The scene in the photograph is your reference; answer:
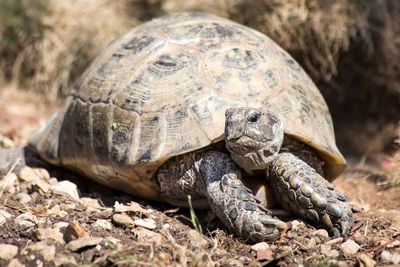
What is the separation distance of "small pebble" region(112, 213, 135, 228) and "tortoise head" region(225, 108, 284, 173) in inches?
29.5

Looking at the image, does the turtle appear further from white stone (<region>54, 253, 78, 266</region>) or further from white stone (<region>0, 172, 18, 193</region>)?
white stone (<region>54, 253, 78, 266</region>)

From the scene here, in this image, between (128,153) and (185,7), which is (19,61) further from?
(128,153)

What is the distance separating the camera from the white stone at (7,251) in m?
2.37

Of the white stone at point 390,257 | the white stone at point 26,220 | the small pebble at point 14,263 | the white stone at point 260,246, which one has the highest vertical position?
the small pebble at point 14,263

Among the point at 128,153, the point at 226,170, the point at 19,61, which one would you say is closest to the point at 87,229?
the point at 128,153

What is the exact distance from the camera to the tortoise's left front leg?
2.68 m

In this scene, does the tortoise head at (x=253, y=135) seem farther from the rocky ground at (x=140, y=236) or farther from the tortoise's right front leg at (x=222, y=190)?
the rocky ground at (x=140, y=236)

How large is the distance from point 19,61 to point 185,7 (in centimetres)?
231

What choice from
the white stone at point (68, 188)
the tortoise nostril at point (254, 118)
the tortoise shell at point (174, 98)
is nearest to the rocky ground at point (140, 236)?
the white stone at point (68, 188)

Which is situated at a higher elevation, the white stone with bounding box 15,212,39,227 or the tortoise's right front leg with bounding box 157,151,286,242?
the tortoise's right front leg with bounding box 157,151,286,242

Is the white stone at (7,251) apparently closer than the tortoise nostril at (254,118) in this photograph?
Yes

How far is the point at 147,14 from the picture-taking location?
256 inches

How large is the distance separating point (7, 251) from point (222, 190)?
4.07 feet

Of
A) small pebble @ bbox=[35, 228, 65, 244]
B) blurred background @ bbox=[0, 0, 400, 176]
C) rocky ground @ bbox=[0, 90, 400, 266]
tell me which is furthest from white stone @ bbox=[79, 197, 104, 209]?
blurred background @ bbox=[0, 0, 400, 176]
